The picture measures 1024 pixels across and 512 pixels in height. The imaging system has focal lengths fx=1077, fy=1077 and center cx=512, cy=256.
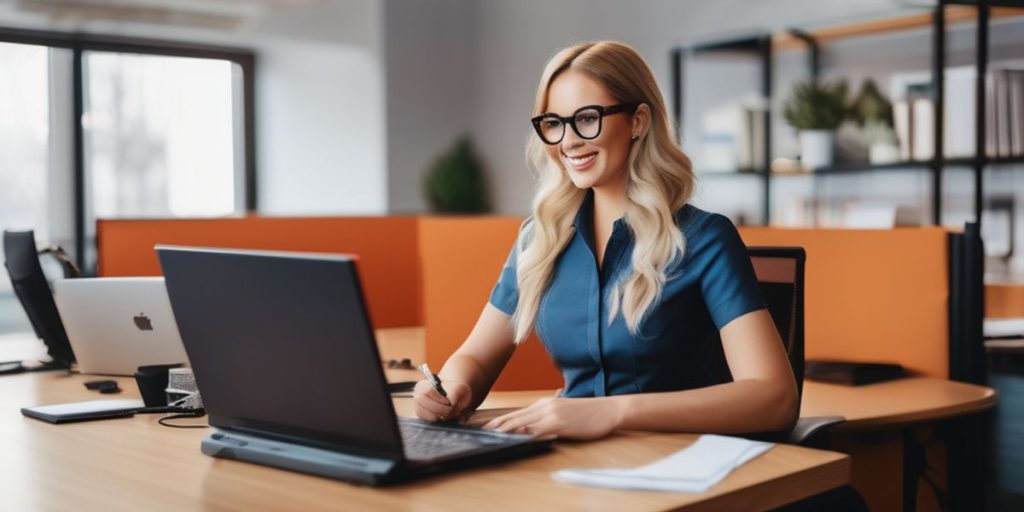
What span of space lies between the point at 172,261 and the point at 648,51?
4.68 m

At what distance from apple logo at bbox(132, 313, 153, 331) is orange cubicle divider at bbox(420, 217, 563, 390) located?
2.50 feet

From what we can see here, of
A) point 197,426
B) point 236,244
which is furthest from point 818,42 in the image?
point 197,426

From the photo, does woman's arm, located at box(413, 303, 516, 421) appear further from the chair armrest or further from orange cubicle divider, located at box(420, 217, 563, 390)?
orange cubicle divider, located at box(420, 217, 563, 390)

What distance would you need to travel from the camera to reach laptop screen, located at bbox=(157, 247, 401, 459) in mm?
1211

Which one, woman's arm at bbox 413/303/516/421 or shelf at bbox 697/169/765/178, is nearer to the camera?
woman's arm at bbox 413/303/516/421

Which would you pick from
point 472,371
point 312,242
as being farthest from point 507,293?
point 312,242

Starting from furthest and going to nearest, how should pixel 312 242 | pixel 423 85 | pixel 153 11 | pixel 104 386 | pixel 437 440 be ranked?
pixel 423 85, pixel 153 11, pixel 312 242, pixel 104 386, pixel 437 440

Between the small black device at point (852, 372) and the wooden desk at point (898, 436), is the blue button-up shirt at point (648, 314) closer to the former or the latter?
the wooden desk at point (898, 436)

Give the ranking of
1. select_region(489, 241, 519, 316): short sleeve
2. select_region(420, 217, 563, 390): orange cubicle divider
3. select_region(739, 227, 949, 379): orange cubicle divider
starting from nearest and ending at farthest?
1. select_region(489, 241, 519, 316): short sleeve
2. select_region(739, 227, 949, 379): orange cubicle divider
3. select_region(420, 217, 563, 390): orange cubicle divider

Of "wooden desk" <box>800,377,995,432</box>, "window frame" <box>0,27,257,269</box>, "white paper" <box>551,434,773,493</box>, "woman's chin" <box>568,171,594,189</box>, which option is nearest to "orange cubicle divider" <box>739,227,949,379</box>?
"wooden desk" <box>800,377,995,432</box>

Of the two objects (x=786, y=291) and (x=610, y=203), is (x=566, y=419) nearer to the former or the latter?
(x=610, y=203)

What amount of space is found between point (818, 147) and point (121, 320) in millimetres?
3395

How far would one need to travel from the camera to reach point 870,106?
4.64m

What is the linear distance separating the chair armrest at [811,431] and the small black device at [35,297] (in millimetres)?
1602
